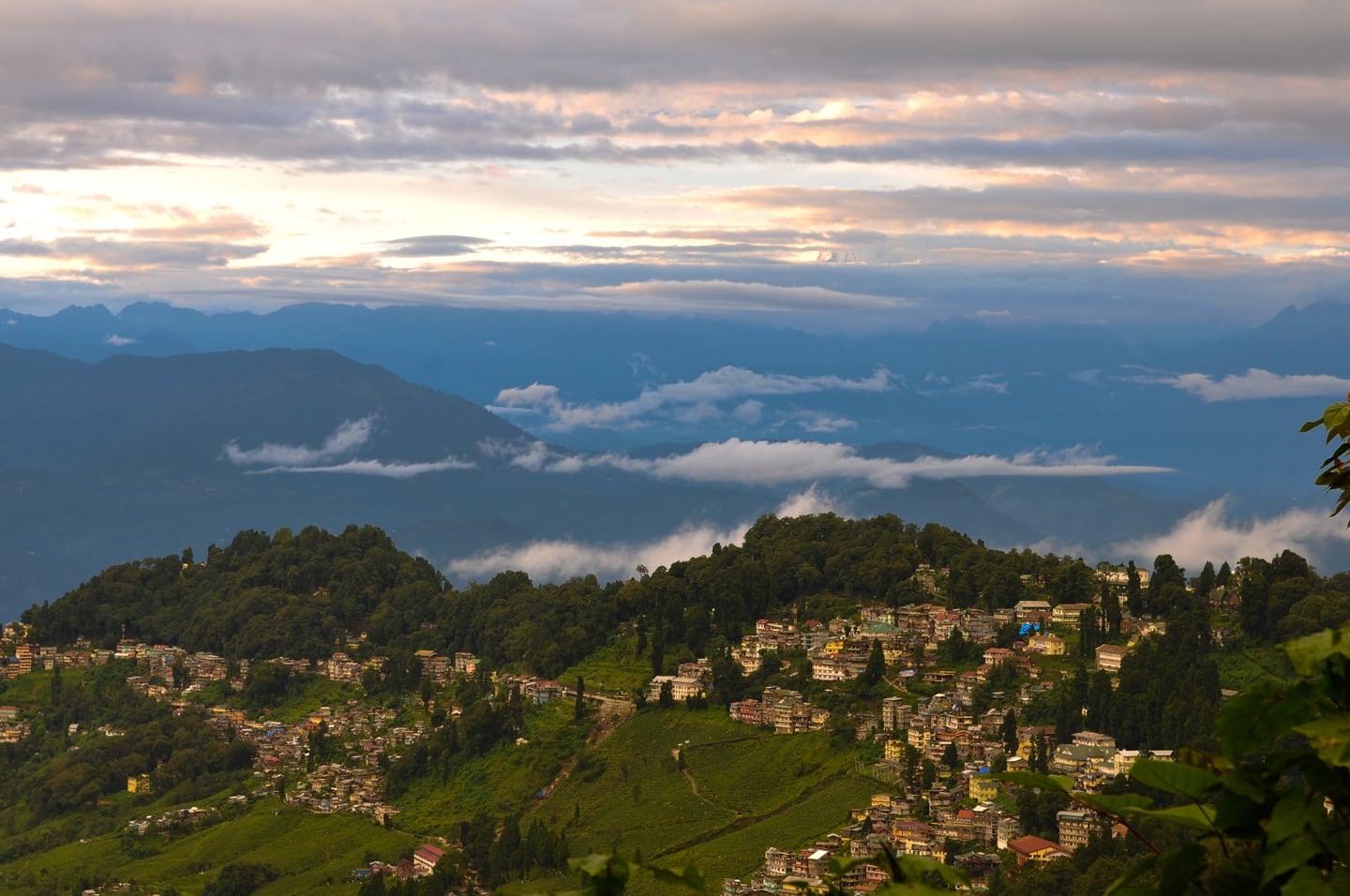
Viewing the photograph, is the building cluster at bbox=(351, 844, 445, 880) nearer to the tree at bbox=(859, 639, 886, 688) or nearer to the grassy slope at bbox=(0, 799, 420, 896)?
the grassy slope at bbox=(0, 799, 420, 896)

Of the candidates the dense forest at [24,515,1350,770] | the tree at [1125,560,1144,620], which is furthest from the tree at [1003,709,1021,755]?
the tree at [1125,560,1144,620]

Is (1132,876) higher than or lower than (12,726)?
higher

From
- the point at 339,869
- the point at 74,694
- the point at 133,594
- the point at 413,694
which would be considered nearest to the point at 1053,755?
the point at 339,869

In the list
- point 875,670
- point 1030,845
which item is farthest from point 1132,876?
point 875,670

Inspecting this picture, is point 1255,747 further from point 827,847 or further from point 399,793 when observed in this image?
point 399,793

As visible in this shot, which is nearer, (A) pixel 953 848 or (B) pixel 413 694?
(A) pixel 953 848

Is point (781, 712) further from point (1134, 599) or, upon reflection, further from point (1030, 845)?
point (1030, 845)

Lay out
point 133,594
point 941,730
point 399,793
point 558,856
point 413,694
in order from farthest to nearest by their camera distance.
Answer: point 133,594, point 413,694, point 399,793, point 941,730, point 558,856

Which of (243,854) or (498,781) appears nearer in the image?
(243,854)
